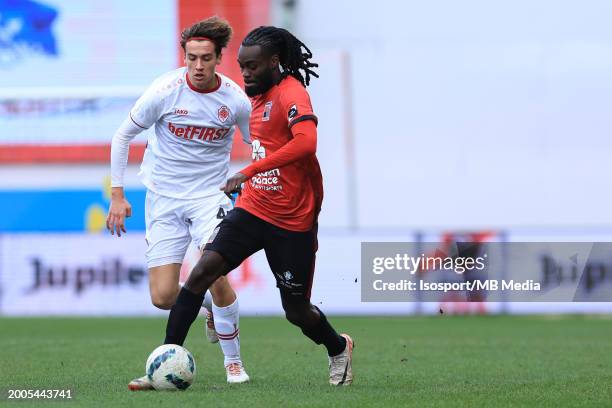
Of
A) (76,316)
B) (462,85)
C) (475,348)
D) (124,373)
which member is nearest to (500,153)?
(462,85)

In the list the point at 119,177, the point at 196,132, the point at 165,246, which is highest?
the point at 196,132

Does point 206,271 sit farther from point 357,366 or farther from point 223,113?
point 357,366

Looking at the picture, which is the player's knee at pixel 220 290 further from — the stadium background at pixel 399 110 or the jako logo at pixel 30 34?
the jako logo at pixel 30 34

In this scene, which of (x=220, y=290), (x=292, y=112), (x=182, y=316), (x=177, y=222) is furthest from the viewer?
(x=177, y=222)

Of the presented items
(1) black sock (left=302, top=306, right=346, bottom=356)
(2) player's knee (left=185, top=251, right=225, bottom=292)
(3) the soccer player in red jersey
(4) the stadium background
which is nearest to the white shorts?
(3) the soccer player in red jersey

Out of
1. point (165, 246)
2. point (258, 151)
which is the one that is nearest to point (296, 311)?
point (258, 151)

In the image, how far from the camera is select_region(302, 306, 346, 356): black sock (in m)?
7.25

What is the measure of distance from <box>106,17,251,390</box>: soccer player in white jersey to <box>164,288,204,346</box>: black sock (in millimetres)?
718

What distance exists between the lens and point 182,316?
6941 millimetres

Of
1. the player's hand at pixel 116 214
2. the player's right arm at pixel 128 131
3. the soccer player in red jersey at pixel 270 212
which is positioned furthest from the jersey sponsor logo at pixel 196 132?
the soccer player in red jersey at pixel 270 212

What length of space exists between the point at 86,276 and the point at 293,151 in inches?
508

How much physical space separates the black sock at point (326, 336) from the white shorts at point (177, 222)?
3.39 feet

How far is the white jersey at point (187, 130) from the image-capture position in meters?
7.72

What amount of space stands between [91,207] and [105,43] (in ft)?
11.0
